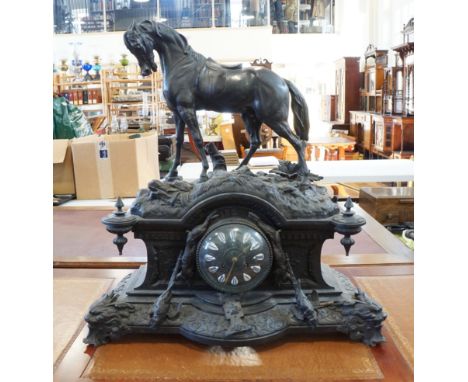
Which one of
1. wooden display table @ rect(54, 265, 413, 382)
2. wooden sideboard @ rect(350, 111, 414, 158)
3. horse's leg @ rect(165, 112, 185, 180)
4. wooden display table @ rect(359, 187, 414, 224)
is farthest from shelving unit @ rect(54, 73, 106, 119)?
wooden display table @ rect(54, 265, 413, 382)

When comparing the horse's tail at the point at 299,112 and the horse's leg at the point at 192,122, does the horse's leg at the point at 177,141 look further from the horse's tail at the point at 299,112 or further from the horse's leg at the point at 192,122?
the horse's tail at the point at 299,112

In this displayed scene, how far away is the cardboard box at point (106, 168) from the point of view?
2428 mm

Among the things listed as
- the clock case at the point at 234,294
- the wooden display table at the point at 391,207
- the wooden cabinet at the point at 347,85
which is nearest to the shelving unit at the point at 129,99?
the wooden cabinet at the point at 347,85

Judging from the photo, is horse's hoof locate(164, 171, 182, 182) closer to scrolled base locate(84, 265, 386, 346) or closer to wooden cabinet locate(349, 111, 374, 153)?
scrolled base locate(84, 265, 386, 346)

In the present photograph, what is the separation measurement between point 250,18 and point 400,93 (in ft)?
8.59

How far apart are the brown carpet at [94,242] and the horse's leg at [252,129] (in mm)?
545

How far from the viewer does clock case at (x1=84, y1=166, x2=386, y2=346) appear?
0.91 metres

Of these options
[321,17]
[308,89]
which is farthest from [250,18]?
[308,89]

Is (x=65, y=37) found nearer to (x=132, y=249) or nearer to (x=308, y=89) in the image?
(x=308, y=89)

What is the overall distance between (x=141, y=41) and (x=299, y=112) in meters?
0.37

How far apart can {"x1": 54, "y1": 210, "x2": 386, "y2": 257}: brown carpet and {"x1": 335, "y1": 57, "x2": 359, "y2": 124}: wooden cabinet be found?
17.3 feet

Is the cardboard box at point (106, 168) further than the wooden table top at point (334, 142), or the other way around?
the wooden table top at point (334, 142)
